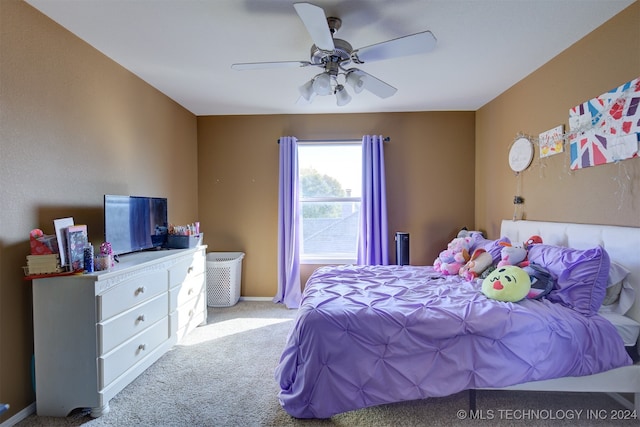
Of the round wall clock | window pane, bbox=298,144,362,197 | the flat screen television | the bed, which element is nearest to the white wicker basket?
the flat screen television

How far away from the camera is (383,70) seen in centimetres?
278

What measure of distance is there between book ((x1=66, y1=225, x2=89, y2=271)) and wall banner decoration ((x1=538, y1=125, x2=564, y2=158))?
357 cm

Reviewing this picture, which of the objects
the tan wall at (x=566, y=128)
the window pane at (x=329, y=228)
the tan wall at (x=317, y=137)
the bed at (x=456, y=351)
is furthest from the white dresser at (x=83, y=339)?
the tan wall at (x=566, y=128)

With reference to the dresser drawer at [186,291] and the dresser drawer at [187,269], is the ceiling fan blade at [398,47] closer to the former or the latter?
the dresser drawer at [187,269]

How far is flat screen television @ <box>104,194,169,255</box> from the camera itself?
2291mm

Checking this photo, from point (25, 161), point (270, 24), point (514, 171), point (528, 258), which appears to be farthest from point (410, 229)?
point (25, 161)

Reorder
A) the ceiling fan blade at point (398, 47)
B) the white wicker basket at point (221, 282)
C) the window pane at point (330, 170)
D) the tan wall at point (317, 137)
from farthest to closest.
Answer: the window pane at point (330, 170)
the tan wall at point (317, 137)
the white wicker basket at point (221, 282)
the ceiling fan blade at point (398, 47)

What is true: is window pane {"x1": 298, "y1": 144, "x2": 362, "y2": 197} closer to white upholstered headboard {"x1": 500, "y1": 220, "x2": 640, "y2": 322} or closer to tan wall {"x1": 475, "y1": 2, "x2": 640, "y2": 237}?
tan wall {"x1": 475, "y1": 2, "x2": 640, "y2": 237}

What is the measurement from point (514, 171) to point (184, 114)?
3.83 meters

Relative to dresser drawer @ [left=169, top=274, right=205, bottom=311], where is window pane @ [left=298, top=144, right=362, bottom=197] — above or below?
above

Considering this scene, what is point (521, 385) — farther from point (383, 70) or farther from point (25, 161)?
point (25, 161)

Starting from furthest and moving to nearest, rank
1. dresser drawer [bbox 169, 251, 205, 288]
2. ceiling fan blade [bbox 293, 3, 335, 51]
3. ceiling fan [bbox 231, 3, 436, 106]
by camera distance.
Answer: dresser drawer [bbox 169, 251, 205, 288] < ceiling fan [bbox 231, 3, 436, 106] < ceiling fan blade [bbox 293, 3, 335, 51]

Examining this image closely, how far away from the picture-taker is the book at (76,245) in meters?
1.88

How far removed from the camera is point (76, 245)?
1.92 meters
